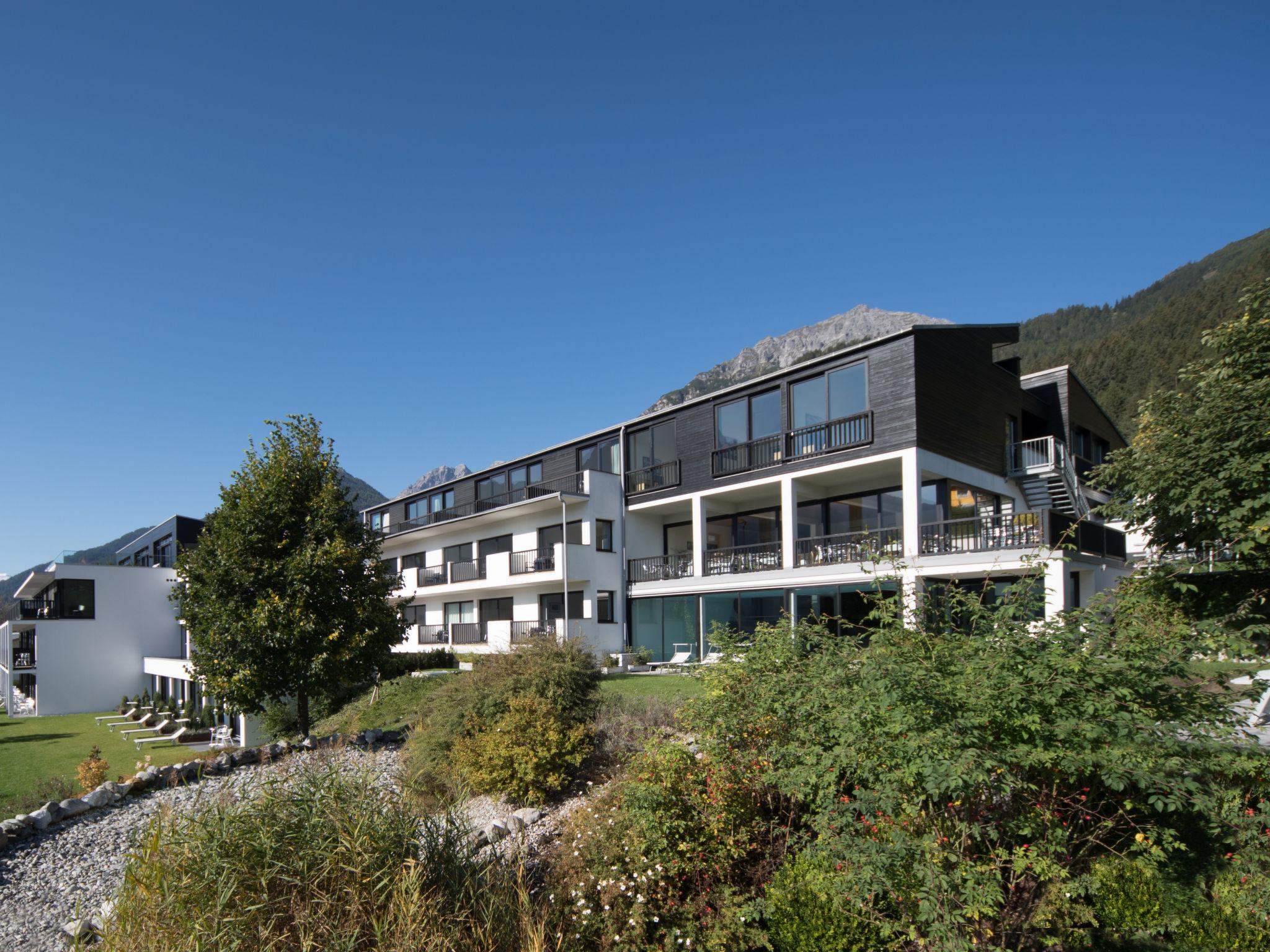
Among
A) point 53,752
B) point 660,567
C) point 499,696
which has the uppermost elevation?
point 660,567

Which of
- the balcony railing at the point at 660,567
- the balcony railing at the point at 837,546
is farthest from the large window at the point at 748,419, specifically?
the balcony railing at the point at 660,567

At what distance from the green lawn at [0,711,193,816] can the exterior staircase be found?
2491cm

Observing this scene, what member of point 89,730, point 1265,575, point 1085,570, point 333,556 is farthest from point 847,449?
point 89,730

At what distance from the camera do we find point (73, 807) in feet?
34.0

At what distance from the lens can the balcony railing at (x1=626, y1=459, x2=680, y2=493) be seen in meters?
25.2

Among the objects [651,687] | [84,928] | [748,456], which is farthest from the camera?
[748,456]

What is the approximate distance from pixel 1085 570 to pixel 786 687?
17.2 meters

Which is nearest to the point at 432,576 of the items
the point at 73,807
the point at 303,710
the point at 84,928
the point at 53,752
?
the point at 53,752

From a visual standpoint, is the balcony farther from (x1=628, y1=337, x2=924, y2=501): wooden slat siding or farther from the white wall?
the white wall

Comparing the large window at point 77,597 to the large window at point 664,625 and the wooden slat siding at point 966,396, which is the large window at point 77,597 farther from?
the wooden slat siding at point 966,396

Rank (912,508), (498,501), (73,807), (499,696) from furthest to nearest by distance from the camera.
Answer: (498,501) < (912,508) < (499,696) < (73,807)

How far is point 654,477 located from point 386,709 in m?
12.1

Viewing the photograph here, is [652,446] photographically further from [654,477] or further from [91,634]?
[91,634]

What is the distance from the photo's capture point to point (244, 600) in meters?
14.7
